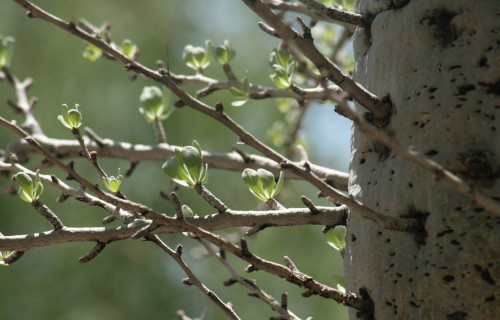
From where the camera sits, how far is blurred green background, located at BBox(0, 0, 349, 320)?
3.76 m

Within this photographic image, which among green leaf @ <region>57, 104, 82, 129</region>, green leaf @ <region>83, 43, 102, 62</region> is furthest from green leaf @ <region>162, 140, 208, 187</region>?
green leaf @ <region>83, 43, 102, 62</region>

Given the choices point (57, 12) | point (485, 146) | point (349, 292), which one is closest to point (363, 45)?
point (485, 146)

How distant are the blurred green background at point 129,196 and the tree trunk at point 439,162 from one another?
218 cm

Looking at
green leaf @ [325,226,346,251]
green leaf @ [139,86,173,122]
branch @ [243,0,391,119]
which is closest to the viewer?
branch @ [243,0,391,119]

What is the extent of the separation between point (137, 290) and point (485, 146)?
11.0ft

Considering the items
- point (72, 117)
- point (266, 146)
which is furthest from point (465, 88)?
point (72, 117)

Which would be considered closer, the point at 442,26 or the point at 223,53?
the point at 442,26

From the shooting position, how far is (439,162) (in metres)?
0.94

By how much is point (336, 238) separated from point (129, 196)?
3.01 meters

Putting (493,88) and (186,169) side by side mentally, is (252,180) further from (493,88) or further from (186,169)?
(493,88)

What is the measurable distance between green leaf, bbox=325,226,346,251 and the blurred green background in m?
1.93

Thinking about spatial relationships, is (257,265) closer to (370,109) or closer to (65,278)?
(370,109)

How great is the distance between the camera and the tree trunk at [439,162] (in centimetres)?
88

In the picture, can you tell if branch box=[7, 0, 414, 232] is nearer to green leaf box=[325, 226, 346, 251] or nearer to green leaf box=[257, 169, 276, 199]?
green leaf box=[257, 169, 276, 199]
